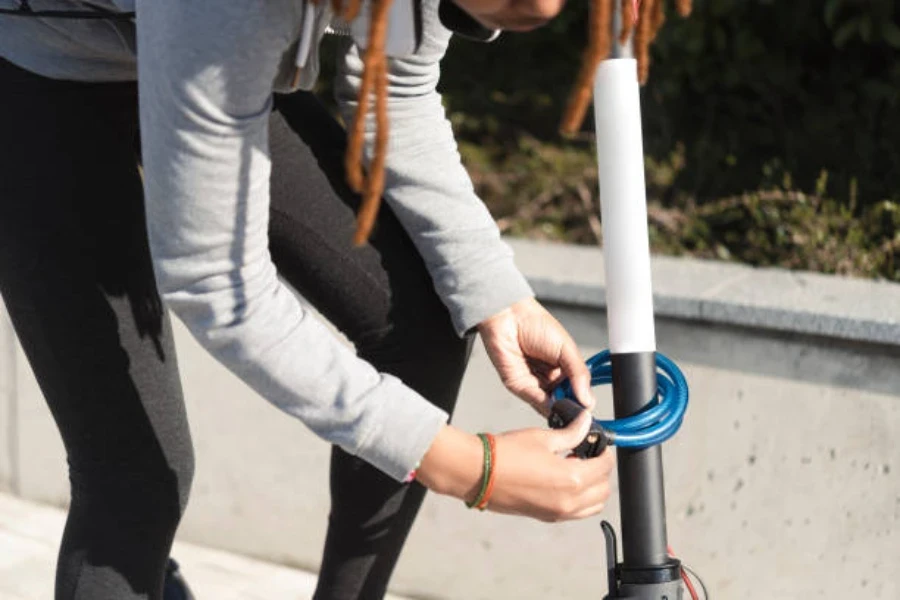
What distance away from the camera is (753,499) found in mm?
2740

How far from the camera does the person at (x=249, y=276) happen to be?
1.54 m

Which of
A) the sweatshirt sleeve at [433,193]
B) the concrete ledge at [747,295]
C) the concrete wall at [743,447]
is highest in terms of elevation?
the sweatshirt sleeve at [433,193]

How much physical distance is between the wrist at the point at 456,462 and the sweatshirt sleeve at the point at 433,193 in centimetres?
29

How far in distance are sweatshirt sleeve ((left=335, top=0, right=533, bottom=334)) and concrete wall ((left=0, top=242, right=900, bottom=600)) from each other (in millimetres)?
845

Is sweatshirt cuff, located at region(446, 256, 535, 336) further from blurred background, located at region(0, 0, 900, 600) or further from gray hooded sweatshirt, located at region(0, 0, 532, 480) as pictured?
blurred background, located at region(0, 0, 900, 600)

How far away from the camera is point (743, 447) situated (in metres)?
2.73

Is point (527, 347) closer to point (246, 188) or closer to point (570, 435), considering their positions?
point (570, 435)

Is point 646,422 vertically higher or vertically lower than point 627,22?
lower

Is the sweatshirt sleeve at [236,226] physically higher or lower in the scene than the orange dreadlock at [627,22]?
lower

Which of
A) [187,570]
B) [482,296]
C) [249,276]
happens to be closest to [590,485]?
[482,296]

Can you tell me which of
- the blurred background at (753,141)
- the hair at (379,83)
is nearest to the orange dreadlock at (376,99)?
the hair at (379,83)

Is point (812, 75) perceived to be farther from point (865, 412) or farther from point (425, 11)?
point (425, 11)

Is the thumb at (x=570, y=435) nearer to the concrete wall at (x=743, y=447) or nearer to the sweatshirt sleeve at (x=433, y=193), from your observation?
the sweatshirt sleeve at (x=433, y=193)

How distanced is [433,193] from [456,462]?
43 centimetres
